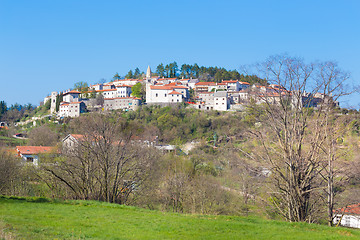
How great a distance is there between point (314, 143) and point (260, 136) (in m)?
1.84

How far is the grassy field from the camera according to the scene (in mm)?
10086

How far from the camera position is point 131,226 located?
1133 cm

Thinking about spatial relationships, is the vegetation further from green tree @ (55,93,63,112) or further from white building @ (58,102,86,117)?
green tree @ (55,93,63,112)

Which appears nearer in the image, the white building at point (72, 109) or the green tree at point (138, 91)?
the white building at point (72, 109)

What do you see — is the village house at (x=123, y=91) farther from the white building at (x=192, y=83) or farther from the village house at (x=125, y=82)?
the white building at (x=192, y=83)

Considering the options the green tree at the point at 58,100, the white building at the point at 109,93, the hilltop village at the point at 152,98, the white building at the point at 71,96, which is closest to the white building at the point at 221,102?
the hilltop village at the point at 152,98

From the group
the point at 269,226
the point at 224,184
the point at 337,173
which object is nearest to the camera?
the point at 269,226

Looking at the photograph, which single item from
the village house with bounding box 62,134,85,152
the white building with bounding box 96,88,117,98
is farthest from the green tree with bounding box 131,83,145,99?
the village house with bounding box 62,134,85,152

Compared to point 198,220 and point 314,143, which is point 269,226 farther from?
point 314,143

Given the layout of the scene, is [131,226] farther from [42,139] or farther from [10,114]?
A: [10,114]

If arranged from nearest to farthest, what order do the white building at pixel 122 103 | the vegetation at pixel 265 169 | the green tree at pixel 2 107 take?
the vegetation at pixel 265 169 → the white building at pixel 122 103 → the green tree at pixel 2 107

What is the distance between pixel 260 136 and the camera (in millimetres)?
13688

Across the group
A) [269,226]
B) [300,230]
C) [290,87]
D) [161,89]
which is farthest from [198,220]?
[161,89]

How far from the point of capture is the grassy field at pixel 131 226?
1009 centimetres
